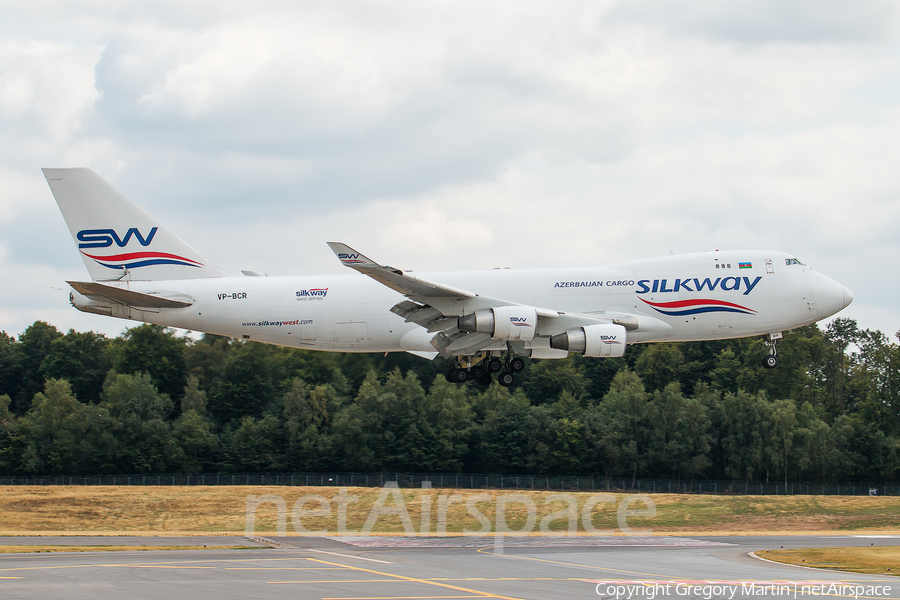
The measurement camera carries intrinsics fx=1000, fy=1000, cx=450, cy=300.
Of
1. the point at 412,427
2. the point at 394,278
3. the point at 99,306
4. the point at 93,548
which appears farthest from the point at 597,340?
the point at 412,427

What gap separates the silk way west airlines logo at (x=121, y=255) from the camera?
45.2 metres

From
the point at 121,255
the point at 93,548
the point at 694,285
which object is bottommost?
the point at 93,548

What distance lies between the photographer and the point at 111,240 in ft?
149

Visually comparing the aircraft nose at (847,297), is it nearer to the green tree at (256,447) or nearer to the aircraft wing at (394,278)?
the aircraft wing at (394,278)

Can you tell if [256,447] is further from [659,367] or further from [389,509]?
[659,367]

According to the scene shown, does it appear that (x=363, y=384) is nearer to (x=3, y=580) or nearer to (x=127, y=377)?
(x=127, y=377)

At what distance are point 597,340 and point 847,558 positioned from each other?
497 inches

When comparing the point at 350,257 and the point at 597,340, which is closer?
the point at 350,257

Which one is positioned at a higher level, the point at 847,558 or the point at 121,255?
the point at 121,255

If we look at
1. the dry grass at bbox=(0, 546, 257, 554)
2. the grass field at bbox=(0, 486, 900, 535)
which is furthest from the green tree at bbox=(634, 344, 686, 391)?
the dry grass at bbox=(0, 546, 257, 554)

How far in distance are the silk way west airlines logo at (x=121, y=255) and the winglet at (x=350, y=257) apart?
35.5 ft

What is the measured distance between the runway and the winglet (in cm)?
1094

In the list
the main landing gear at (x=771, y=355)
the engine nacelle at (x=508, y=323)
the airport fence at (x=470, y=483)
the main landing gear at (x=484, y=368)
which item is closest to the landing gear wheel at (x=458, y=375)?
the main landing gear at (x=484, y=368)

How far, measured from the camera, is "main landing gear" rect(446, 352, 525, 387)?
4372cm
